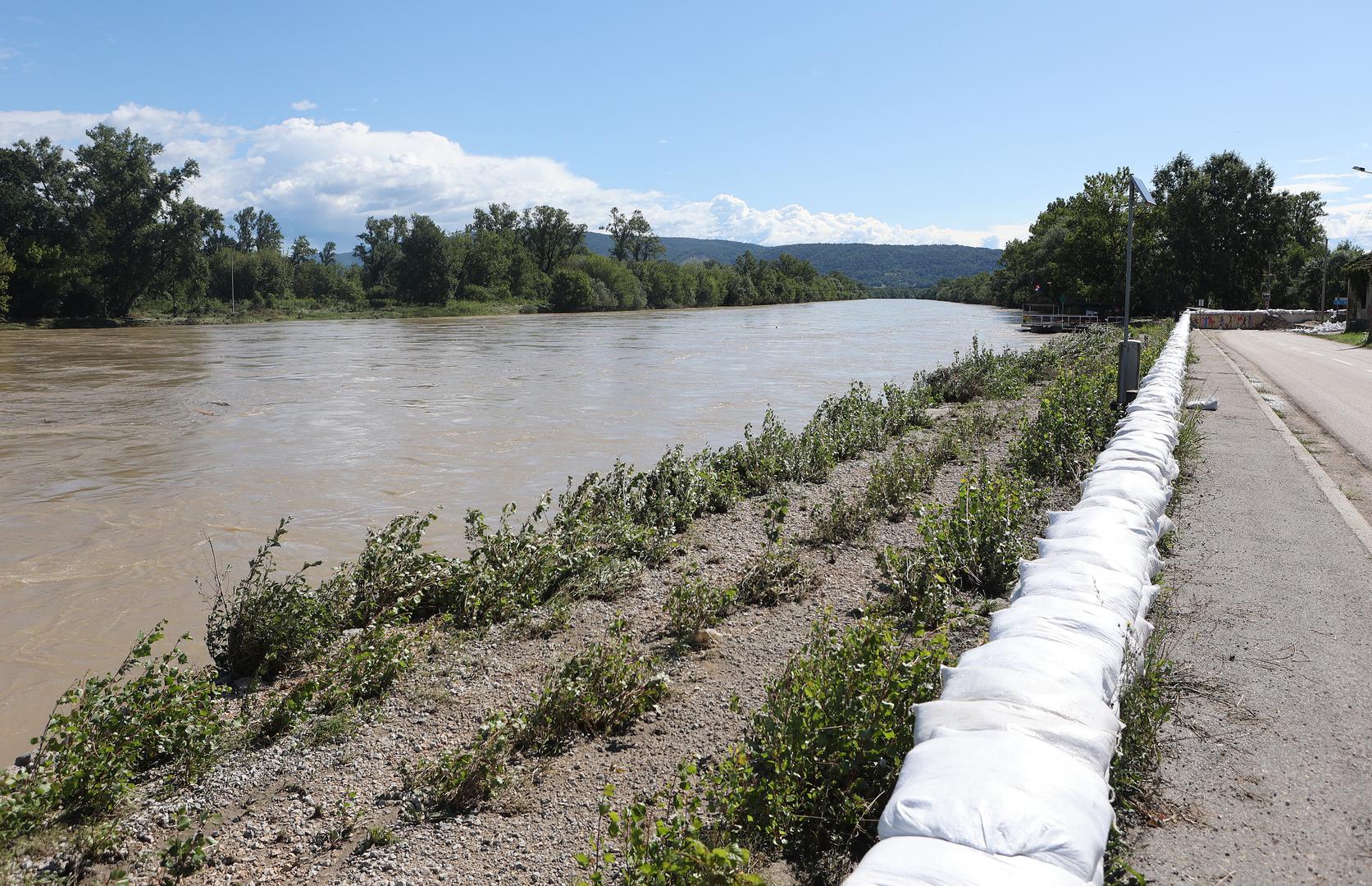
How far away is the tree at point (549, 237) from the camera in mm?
112625

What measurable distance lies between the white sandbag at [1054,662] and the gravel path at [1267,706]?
0.53 meters

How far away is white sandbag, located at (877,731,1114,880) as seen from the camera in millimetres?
2488

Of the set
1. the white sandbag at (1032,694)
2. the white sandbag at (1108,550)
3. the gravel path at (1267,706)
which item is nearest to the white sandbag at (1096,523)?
the white sandbag at (1108,550)

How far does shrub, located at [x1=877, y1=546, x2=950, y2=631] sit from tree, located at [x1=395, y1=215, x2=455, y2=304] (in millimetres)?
93664

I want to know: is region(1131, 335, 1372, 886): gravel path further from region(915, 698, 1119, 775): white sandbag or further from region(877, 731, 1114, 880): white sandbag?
region(877, 731, 1114, 880): white sandbag

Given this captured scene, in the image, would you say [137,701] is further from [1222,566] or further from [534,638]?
[1222,566]

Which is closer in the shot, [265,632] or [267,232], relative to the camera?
[265,632]

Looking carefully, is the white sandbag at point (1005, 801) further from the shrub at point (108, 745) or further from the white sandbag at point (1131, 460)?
the white sandbag at point (1131, 460)

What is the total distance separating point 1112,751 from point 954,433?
981 centimetres

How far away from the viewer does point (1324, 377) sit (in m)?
20.8

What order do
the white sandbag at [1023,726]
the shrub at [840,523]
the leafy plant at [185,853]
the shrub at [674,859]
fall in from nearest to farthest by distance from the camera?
1. the shrub at [674,859]
2. the white sandbag at [1023,726]
3. the leafy plant at [185,853]
4. the shrub at [840,523]

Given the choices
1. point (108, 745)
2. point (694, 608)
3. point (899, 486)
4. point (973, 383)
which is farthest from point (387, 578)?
point (973, 383)

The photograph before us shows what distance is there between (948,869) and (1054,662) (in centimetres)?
134

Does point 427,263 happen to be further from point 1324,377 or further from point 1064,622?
point 1064,622
